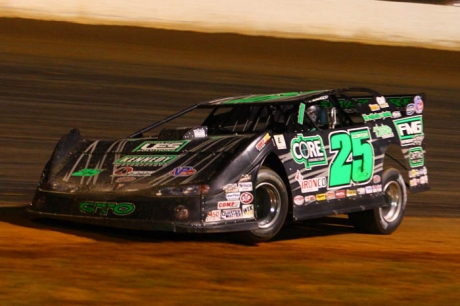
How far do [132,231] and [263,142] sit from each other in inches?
55.6

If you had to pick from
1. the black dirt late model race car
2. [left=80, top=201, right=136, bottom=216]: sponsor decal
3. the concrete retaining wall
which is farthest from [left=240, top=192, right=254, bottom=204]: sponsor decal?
the concrete retaining wall

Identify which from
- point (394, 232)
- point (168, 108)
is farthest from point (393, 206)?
point (168, 108)

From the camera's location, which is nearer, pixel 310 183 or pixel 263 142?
pixel 263 142

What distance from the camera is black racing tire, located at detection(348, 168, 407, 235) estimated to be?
8.42 m

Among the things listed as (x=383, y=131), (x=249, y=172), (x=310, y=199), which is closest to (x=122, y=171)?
(x=249, y=172)

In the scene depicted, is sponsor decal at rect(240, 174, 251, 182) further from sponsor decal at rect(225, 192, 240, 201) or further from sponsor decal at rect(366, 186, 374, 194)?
sponsor decal at rect(366, 186, 374, 194)

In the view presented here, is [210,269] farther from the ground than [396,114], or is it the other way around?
[396,114]

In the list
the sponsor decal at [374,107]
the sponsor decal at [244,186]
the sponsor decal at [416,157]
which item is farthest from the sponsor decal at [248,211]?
the sponsor decal at [416,157]

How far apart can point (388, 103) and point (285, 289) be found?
12.1 feet

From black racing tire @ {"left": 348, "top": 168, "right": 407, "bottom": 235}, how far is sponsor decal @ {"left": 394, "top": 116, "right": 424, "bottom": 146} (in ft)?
1.12

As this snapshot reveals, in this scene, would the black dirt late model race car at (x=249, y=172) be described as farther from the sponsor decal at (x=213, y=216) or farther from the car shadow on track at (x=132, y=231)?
the car shadow on track at (x=132, y=231)

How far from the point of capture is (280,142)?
7285 millimetres

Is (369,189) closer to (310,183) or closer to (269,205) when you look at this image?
(310,183)

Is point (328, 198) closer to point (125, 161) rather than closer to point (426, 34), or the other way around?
point (125, 161)
